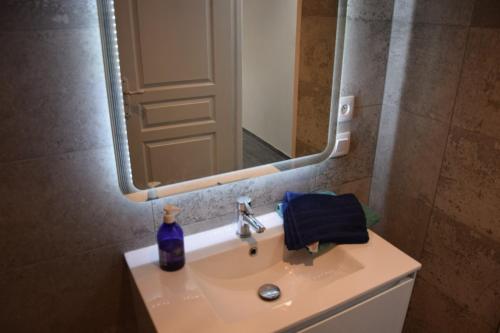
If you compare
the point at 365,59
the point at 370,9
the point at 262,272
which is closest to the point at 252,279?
the point at 262,272

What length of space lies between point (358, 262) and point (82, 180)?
2.69ft

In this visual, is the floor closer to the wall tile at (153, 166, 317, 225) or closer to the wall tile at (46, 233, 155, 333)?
the wall tile at (153, 166, 317, 225)

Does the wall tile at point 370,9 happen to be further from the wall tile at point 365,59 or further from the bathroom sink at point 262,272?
the bathroom sink at point 262,272

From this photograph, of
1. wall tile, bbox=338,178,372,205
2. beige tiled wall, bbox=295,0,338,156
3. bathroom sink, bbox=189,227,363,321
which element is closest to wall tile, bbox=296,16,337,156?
beige tiled wall, bbox=295,0,338,156

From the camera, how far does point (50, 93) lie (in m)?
0.96

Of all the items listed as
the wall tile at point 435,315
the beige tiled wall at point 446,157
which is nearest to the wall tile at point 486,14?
the beige tiled wall at point 446,157

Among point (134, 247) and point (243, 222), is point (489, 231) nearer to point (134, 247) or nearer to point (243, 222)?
point (243, 222)

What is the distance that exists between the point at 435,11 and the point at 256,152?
0.71m

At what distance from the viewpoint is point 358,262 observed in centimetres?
122

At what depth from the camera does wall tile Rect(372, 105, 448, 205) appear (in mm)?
1371

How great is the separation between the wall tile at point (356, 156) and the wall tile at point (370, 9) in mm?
310

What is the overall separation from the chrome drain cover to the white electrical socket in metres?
0.61

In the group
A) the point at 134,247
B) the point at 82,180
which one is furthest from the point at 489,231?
the point at 82,180

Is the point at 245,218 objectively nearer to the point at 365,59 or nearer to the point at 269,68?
the point at 269,68
